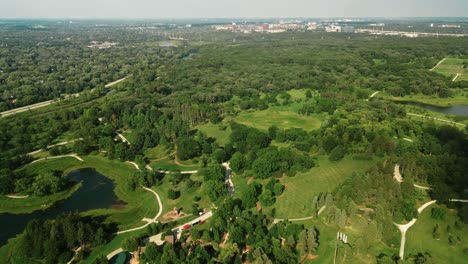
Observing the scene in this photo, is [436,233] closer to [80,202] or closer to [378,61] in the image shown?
[80,202]

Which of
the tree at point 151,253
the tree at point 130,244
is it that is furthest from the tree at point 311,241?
the tree at point 130,244

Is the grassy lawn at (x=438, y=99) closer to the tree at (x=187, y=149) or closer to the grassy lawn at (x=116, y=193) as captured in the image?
the tree at (x=187, y=149)

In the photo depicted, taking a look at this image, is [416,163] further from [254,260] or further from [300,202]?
[254,260]

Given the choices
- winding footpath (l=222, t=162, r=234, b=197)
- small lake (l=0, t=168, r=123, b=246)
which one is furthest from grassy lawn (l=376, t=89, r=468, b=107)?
small lake (l=0, t=168, r=123, b=246)

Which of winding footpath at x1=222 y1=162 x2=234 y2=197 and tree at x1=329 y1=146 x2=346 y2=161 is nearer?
winding footpath at x1=222 y1=162 x2=234 y2=197

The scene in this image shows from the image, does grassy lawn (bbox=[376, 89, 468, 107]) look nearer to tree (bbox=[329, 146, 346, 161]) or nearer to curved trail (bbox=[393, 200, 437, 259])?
tree (bbox=[329, 146, 346, 161])

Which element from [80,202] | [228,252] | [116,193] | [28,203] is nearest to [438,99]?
[228,252]

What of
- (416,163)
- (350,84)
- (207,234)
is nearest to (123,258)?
(207,234)
